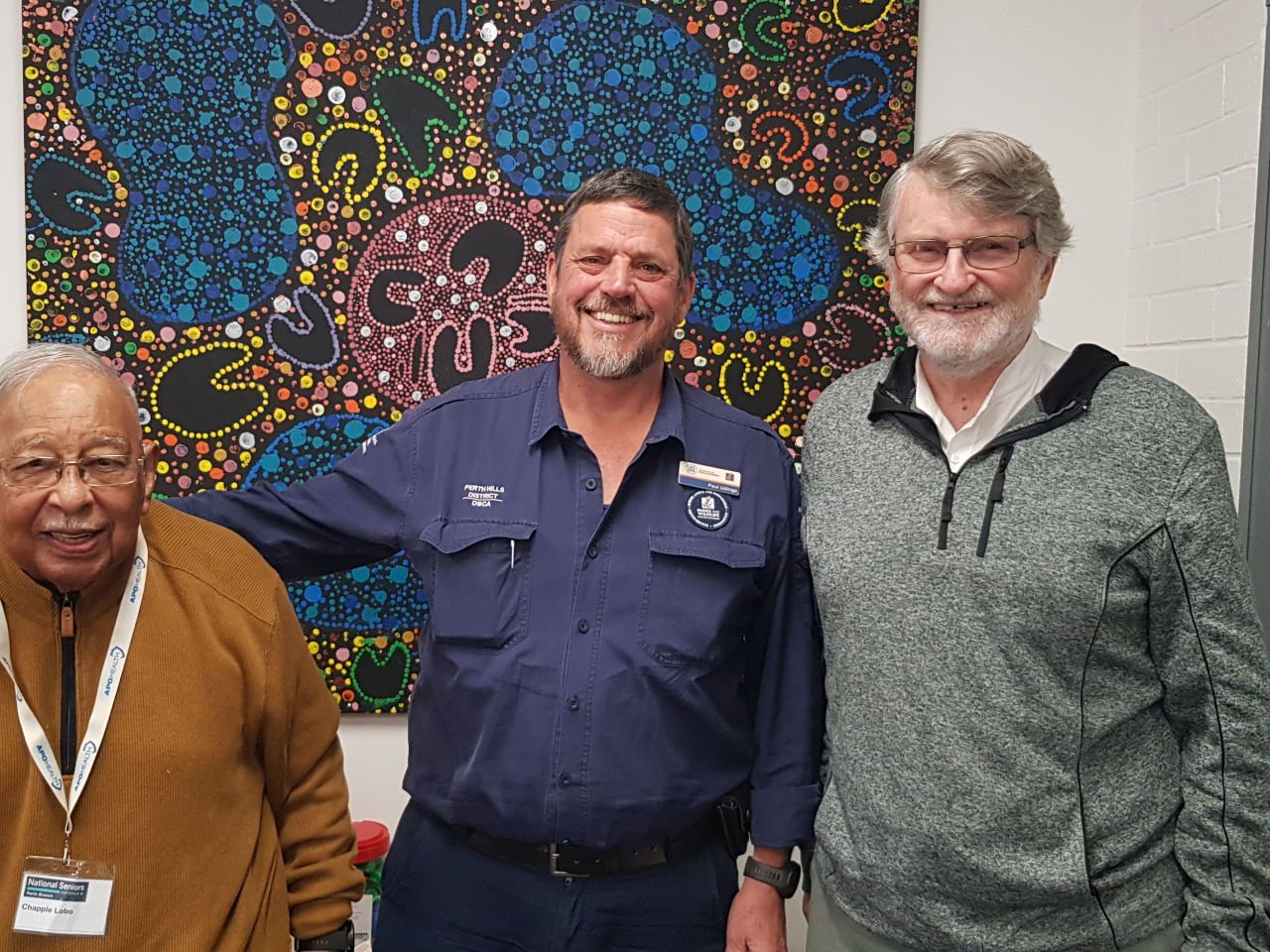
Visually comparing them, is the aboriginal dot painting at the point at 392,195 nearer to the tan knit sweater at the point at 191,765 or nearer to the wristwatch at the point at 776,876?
the tan knit sweater at the point at 191,765

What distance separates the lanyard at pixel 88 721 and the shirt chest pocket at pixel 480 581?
0.54 meters

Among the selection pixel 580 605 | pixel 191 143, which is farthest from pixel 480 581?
pixel 191 143

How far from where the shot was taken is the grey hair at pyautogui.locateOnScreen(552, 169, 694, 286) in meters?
1.94

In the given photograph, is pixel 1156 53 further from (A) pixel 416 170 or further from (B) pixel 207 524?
(B) pixel 207 524

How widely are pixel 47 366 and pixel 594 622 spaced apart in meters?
0.92

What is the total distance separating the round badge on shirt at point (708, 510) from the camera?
1889 mm

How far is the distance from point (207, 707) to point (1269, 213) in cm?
223

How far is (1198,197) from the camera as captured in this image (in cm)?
244

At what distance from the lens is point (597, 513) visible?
187 centimetres

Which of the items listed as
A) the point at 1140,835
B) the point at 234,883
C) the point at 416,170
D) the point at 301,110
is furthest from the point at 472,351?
the point at 1140,835

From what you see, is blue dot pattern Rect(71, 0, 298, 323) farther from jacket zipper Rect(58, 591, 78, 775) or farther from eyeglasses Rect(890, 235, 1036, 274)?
eyeglasses Rect(890, 235, 1036, 274)

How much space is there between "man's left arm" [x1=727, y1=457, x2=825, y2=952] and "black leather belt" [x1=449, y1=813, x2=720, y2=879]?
0.16 metres

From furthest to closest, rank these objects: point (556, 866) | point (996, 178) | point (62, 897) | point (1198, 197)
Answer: point (1198, 197)
point (556, 866)
point (996, 178)
point (62, 897)

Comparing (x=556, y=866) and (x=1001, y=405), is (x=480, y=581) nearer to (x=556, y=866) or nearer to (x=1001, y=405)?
(x=556, y=866)
